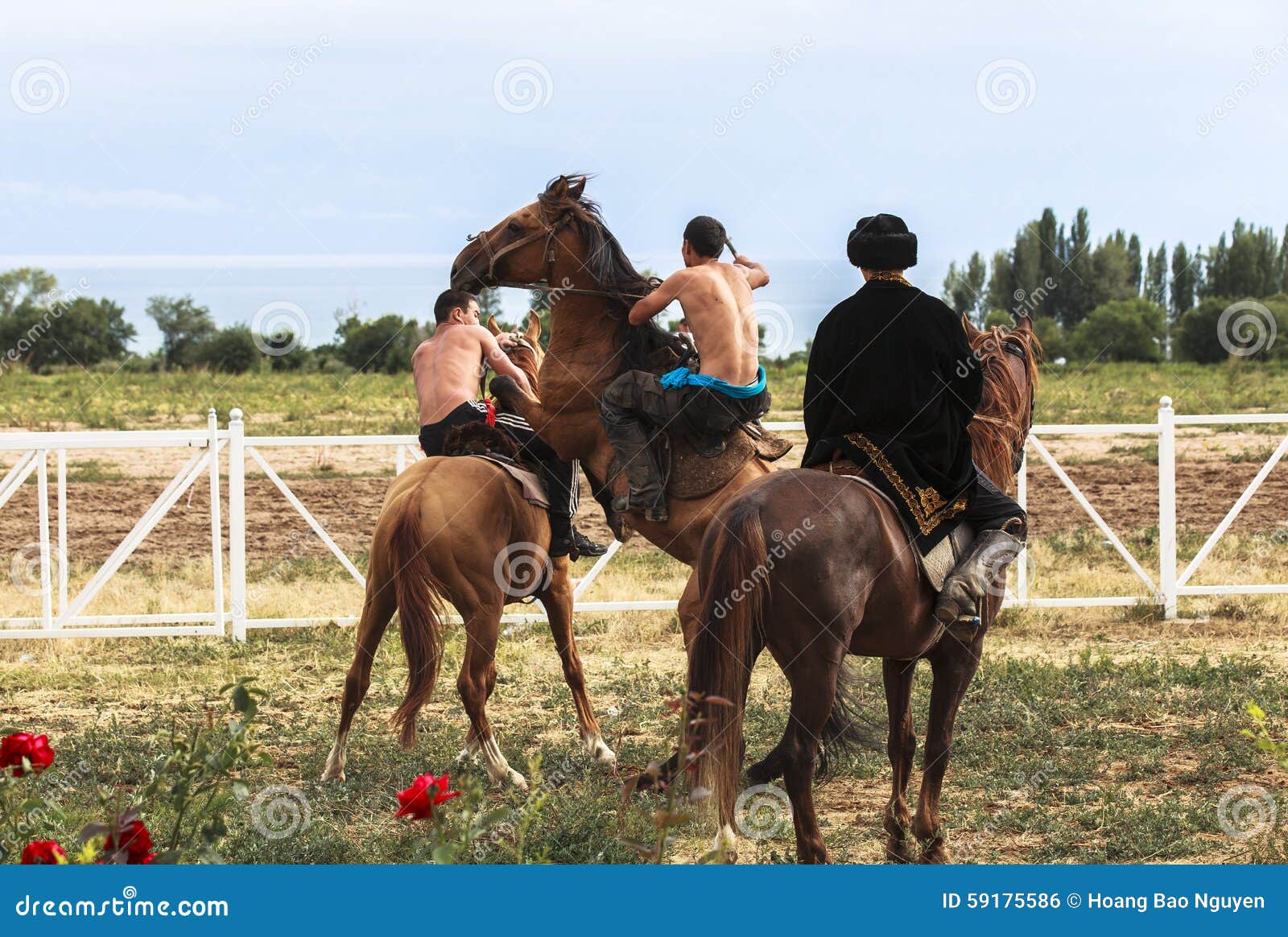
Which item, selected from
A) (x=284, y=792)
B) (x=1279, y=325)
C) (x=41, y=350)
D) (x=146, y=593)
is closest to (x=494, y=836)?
(x=284, y=792)

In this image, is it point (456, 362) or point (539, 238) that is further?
point (456, 362)

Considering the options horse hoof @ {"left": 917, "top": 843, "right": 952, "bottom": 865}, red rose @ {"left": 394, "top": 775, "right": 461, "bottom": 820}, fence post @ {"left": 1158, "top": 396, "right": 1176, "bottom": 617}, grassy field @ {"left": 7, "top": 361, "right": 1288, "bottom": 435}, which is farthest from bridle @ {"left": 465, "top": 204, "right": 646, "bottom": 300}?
grassy field @ {"left": 7, "top": 361, "right": 1288, "bottom": 435}

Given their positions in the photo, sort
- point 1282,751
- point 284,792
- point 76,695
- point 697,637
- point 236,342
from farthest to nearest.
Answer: point 236,342, point 76,695, point 284,792, point 697,637, point 1282,751

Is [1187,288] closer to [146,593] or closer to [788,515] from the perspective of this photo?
[146,593]

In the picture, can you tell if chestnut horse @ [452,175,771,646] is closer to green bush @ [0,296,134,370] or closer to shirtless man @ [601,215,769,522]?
shirtless man @ [601,215,769,522]

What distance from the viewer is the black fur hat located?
17.4 ft

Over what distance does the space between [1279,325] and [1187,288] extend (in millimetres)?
22601

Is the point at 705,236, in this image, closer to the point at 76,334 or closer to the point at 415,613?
the point at 415,613

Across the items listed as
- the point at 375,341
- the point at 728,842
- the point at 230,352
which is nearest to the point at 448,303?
the point at 728,842

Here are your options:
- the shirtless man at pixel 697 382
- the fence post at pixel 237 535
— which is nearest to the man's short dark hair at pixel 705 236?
the shirtless man at pixel 697 382

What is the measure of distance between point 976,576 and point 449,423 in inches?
127

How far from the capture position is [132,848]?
3.26 metres

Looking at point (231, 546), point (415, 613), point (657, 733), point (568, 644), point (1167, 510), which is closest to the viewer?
point (415, 613)

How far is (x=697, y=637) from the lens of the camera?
4.74m
